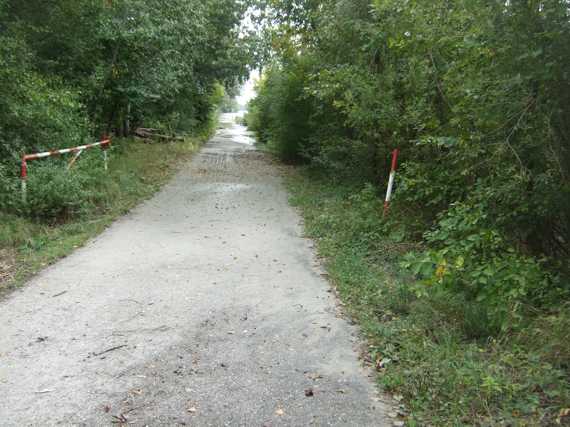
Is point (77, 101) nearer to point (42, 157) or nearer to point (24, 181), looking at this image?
point (42, 157)

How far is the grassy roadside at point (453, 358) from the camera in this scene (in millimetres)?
3418

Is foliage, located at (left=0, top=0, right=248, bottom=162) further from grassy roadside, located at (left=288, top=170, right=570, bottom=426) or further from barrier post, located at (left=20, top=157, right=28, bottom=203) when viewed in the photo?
grassy roadside, located at (left=288, top=170, right=570, bottom=426)

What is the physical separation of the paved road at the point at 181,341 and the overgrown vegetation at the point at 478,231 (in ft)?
1.74

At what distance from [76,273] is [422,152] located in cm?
562

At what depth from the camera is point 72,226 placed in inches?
334

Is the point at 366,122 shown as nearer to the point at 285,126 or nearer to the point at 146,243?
the point at 146,243

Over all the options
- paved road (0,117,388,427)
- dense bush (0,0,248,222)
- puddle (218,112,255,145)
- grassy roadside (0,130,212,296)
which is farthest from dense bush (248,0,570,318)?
puddle (218,112,255,145)

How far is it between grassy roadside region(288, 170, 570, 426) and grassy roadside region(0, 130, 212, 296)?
3.94 meters

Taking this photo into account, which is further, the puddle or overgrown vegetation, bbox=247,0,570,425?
the puddle

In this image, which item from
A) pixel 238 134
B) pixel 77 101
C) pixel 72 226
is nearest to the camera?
pixel 72 226

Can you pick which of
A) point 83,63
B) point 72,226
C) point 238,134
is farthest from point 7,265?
point 238,134

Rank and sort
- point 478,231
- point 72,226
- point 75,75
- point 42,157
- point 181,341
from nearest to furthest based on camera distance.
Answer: point 181,341, point 478,231, point 72,226, point 42,157, point 75,75

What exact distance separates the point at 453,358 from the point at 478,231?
1.79 m

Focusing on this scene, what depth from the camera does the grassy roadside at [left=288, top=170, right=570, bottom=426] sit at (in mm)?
3418
